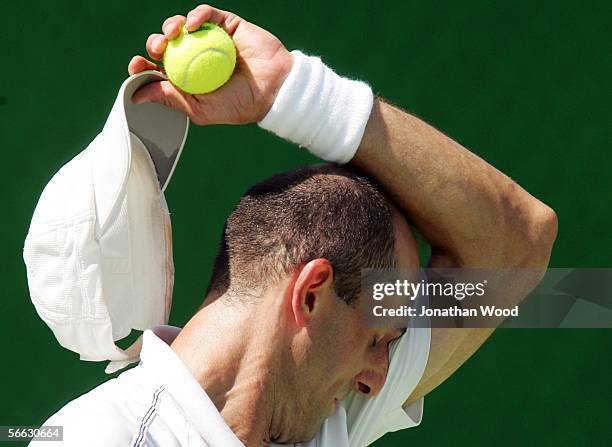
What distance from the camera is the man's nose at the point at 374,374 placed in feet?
6.58

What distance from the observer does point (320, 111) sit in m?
1.90

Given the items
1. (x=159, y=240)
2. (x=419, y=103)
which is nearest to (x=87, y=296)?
(x=159, y=240)

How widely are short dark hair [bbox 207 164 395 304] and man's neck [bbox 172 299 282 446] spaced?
5 cm

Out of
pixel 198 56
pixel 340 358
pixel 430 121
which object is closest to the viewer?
pixel 198 56

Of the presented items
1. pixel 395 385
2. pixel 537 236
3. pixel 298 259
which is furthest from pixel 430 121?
pixel 298 259

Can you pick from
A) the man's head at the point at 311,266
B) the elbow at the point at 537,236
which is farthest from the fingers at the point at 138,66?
the elbow at the point at 537,236

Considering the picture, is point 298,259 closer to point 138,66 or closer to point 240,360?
point 240,360

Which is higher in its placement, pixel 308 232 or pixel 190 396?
pixel 308 232

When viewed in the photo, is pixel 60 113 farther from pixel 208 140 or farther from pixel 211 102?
pixel 211 102

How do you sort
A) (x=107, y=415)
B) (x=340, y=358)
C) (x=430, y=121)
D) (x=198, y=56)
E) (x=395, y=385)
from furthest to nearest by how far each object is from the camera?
(x=430, y=121), (x=395, y=385), (x=340, y=358), (x=198, y=56), (x=107, y=415)

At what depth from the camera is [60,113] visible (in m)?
2.79

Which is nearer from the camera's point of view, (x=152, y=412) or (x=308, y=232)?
(x=152, y=412)

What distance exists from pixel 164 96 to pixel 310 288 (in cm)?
38

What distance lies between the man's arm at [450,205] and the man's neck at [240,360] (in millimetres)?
315
